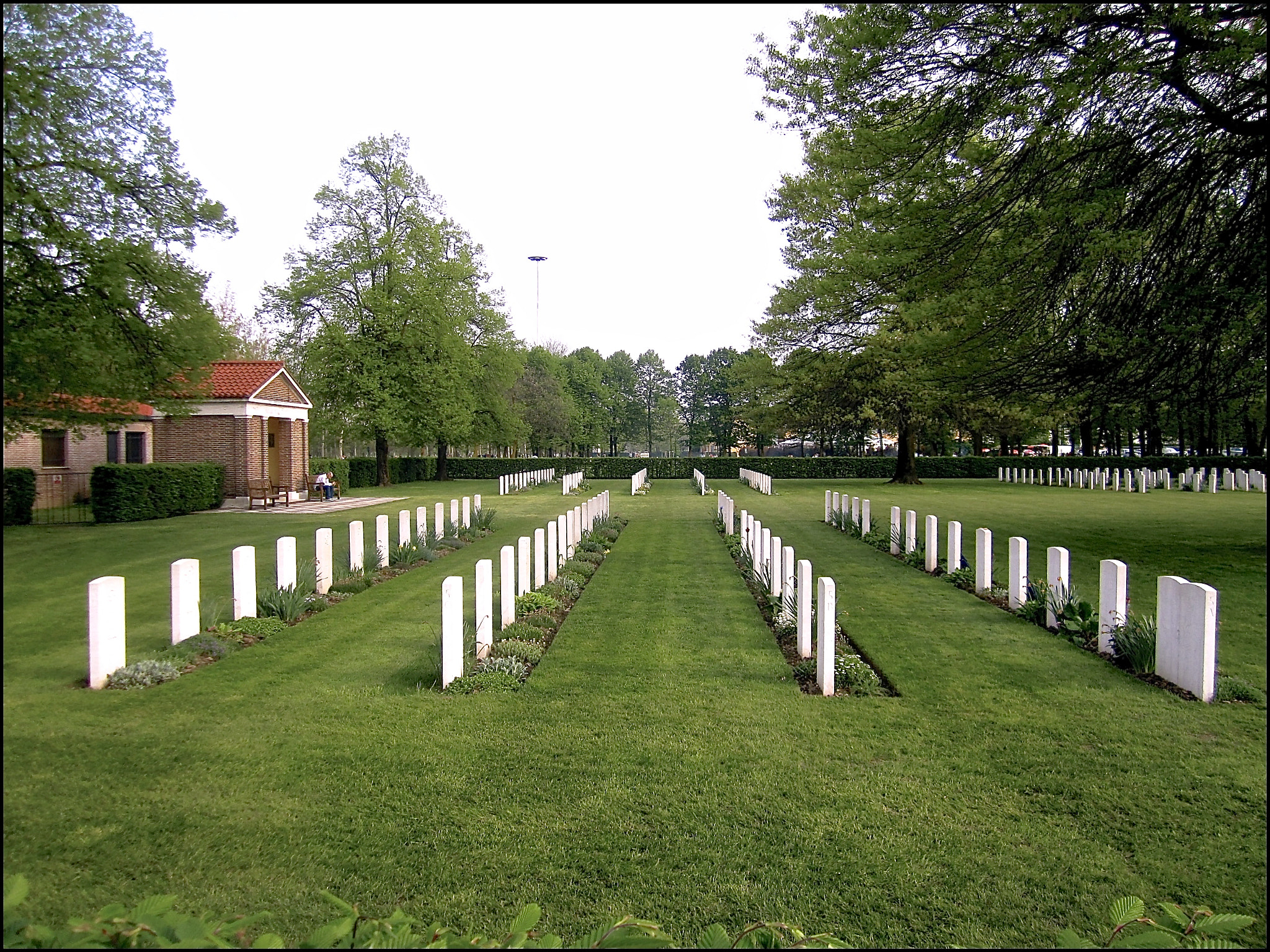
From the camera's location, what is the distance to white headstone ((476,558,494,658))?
23.4 ft

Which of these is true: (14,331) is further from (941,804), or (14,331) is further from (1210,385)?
(1210,385)

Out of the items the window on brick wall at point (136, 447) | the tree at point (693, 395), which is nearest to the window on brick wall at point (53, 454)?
the window on brick wall at point (136, 447)

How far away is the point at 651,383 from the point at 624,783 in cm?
9342

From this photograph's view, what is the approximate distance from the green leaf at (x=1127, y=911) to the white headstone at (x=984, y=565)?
323 inches

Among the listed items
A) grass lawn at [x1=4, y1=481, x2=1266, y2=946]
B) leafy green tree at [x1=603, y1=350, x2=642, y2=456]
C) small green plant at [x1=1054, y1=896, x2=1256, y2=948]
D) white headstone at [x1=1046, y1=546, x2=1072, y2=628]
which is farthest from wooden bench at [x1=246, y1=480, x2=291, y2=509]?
leafy green tree at [x1=603, y1=350, x2=642, y2=456]

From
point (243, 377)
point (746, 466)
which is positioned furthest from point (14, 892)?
point (746, 466)

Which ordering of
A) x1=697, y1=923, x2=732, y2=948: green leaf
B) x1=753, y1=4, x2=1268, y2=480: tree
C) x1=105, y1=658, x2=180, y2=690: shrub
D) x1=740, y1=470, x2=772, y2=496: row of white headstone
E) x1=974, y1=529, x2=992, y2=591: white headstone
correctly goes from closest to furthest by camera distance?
x1=697, y1=923, x2=732, y2=948: green leaf
x1=105, y1=658, x2=180, y2=690: shrub
x1=753, y1=4, x2=1268, y2=480: tree
x1=974, y1=529, x2=992, y2=591: white headstone
x1=740, y1=470, x2=772, y2=496: row of white headstone

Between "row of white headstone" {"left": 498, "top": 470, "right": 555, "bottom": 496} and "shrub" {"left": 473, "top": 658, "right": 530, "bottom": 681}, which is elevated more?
"row of white headstone" {"left": 498, "top": 470, "right": 555, "bottom": 496}

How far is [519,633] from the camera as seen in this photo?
794 cm

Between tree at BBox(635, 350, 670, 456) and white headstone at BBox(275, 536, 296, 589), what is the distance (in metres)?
84.3

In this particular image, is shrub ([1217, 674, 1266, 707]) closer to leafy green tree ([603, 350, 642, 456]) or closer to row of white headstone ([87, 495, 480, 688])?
row of white headstone ([87, 495, 480, 688])

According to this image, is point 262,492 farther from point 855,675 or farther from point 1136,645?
point 1136,645

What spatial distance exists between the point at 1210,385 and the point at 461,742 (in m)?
13.5

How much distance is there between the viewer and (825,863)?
3523 millimetres
